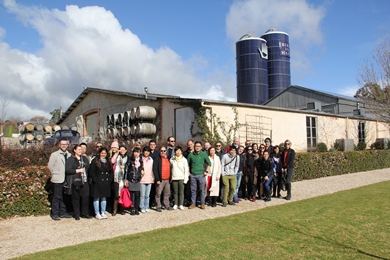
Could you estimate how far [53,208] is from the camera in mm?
7680

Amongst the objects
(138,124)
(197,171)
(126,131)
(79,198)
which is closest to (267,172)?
(197,171)

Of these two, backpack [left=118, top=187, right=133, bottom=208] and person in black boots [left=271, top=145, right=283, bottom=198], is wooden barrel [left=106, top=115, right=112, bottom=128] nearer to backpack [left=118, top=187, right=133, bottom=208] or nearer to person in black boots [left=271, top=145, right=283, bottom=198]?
person in black boots [left=271, top=145, right=283, bottom=198]

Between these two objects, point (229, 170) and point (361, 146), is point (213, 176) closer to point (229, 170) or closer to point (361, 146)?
point (229, 170)

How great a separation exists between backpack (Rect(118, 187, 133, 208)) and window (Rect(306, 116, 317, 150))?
51.3 feet

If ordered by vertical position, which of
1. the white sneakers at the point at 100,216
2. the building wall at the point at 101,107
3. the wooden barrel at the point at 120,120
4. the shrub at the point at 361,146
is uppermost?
the building wall at the point at 101,107

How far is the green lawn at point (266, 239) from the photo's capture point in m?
5.08

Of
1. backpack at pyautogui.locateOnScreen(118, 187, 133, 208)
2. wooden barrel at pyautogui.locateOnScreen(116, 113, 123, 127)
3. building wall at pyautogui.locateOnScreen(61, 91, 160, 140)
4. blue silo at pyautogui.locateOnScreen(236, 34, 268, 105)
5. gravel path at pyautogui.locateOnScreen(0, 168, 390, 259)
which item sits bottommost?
gravel path at pyautogui.locateOnScreen(0, 168, 390, 259)

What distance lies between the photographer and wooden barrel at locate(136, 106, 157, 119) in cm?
1795

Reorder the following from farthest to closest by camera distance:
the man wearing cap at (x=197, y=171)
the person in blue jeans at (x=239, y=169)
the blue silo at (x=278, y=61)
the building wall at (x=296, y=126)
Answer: the blue silo at (x=278, y=61) < the building wall at (x=296, y=126) < the person in blue jeans at (x=239, y=169) < the man wearing cap at (x=197, y=171)

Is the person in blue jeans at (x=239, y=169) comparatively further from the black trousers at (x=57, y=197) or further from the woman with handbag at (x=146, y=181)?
the black trousers at (x=57, y=197)

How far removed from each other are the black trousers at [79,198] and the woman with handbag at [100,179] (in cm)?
14

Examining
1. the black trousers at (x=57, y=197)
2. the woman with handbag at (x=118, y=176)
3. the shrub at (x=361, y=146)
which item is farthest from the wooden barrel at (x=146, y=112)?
the shrub at (x=361, y=146)

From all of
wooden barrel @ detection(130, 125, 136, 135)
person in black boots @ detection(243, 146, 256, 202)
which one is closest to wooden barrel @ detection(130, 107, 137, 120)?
wooden barrel @ detection(130, 125, 136, 135)

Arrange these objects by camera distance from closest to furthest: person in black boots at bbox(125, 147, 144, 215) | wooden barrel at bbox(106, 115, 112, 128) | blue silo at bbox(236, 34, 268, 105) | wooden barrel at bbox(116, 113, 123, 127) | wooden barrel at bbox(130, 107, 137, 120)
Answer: person in black boots at bbox(125, 147, 144, 215) → wooden barrel at bbox(130, 107, 137, 120) → wooden barrel at bbox(116, 113, 123, 127) → wooden barrel at bbox(106, 115, 112, 128) → blue silo at bbox(236, 34, 268, 105)
